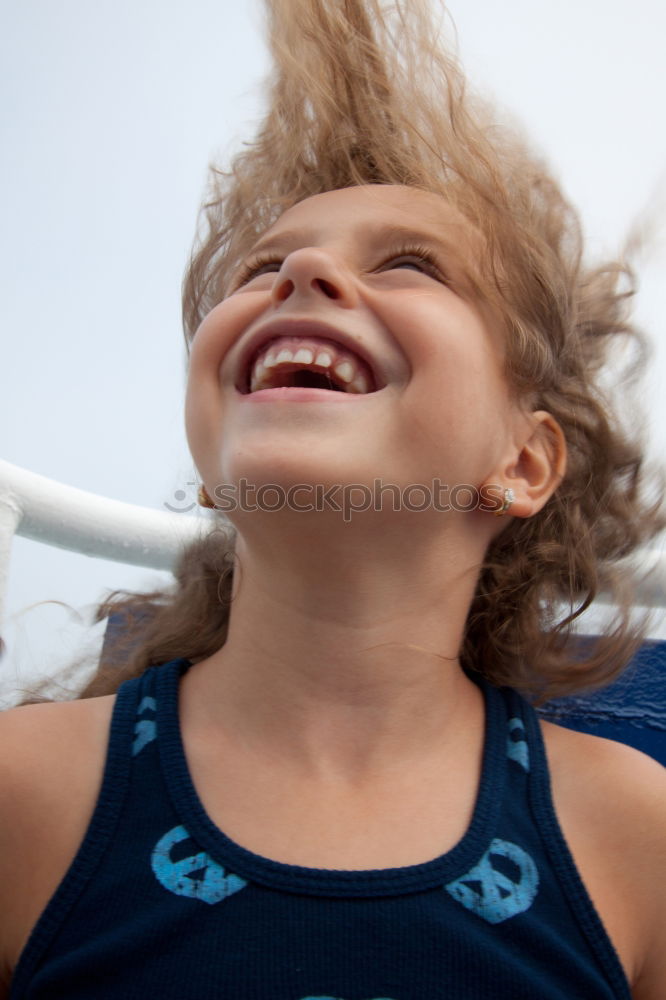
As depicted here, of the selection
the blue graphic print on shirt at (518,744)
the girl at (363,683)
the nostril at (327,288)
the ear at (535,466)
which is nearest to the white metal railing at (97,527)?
the girl at (363,683)

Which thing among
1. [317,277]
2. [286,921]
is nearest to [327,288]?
[317,277]

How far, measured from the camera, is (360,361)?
909mm

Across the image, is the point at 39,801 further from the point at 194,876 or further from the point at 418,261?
the point at 418,261

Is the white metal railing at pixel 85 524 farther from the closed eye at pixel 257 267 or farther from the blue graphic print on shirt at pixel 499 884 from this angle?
the blue graphic print on shirt at pixel 499 884

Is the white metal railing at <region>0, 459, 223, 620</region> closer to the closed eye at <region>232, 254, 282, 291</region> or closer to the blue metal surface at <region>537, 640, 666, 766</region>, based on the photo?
the closed eye at <region>232, 254, 282, 291</region>

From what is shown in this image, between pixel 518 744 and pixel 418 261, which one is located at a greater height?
pixel 418 261

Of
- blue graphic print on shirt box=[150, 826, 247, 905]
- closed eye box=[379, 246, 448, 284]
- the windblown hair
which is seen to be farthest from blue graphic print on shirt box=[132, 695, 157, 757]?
closed eye box=[379, 246, 448, 284]

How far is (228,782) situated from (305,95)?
3.19ft

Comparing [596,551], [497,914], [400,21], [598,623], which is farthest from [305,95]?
[497,914]

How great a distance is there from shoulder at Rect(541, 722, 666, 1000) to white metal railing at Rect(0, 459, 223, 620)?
715 mm

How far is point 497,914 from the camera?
31.7 inches

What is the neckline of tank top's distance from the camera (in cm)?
78

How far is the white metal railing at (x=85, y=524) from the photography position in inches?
48.8

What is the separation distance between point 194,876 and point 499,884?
0.30m
